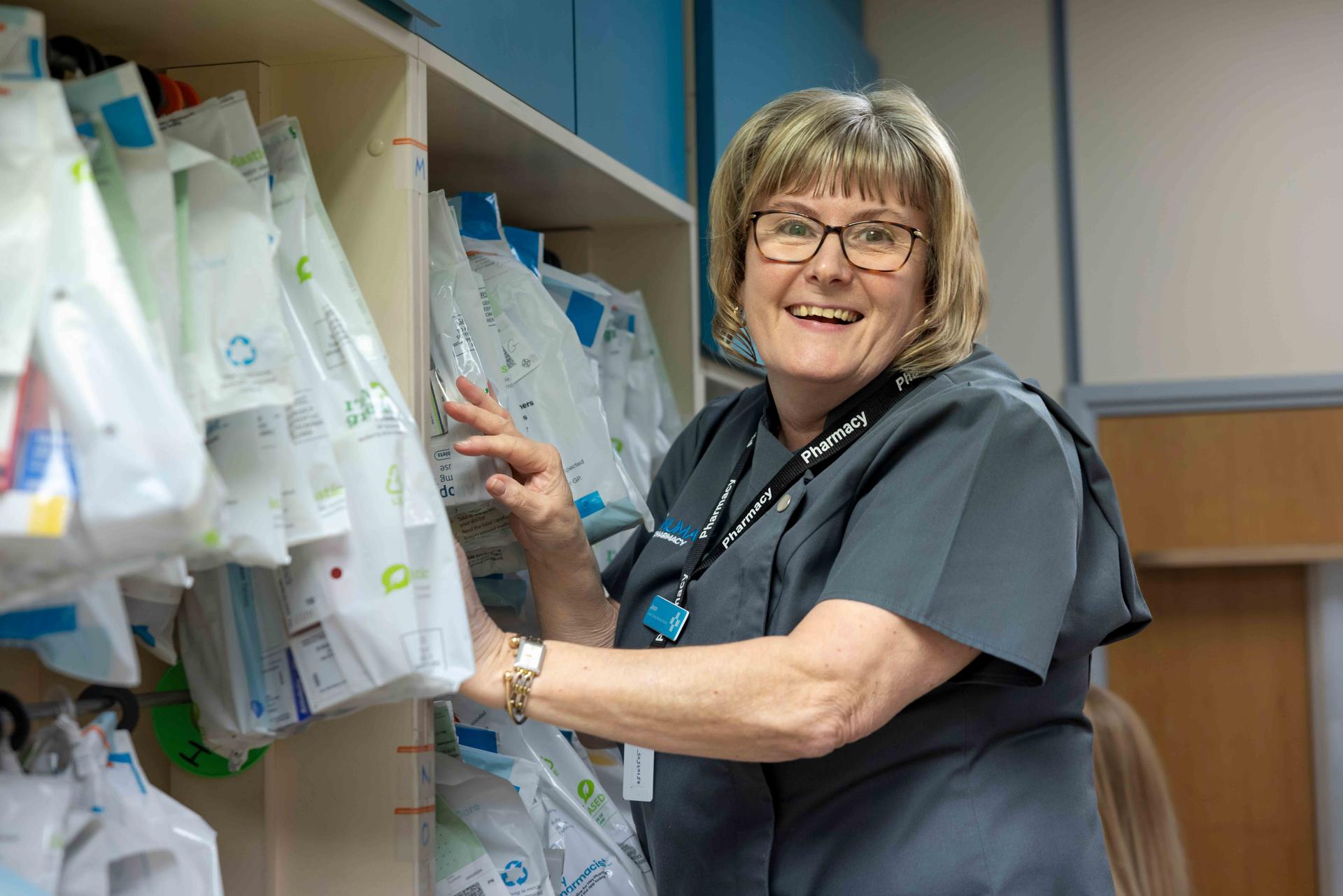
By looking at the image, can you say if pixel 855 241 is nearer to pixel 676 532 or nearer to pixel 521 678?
pixel 676 532

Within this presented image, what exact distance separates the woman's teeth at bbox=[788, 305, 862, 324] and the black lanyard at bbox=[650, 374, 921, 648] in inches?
3.1

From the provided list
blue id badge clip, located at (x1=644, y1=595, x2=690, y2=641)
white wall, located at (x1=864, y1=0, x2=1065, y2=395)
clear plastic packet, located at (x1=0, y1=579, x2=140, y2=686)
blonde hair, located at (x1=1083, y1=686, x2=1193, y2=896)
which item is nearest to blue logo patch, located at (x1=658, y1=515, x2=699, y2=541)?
blue id badge clip, located at (x1=644, y1=595, x2=690, y2=641)

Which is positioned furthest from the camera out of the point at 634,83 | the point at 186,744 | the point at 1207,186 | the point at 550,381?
the point at 1207,186

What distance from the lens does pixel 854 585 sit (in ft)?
3.48

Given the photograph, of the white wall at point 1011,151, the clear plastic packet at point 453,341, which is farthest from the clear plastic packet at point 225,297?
the white wall at point 1011,151

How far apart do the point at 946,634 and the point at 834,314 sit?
16.0 inches

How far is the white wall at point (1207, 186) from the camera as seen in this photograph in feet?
9.28

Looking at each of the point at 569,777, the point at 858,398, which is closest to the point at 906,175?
the point at 858,398

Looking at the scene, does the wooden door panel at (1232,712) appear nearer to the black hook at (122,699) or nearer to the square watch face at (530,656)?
the square watch face at (530,656)

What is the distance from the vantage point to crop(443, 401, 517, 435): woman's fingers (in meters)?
1.18

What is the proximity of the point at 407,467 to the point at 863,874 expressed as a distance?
0.61 metres

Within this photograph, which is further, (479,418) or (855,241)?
(855,241)

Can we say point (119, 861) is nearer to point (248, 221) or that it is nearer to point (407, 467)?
point (407, 467)

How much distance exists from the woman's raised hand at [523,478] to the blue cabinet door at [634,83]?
1.50 ft
